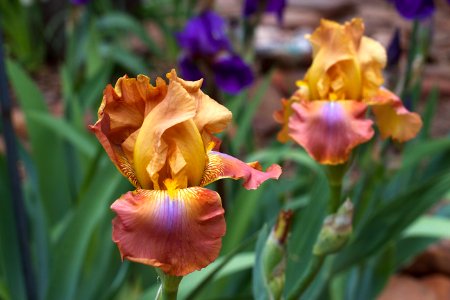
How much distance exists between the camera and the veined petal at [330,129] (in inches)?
31.0

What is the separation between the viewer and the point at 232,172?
1.96 ft

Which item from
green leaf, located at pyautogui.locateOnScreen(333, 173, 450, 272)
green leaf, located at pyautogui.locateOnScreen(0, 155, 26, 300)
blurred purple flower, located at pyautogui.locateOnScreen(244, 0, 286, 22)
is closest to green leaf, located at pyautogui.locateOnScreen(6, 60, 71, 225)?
green leaf, located at pyautogui.locateOnScreen(0, 155, 26, 300)

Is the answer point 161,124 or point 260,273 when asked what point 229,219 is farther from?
point 161,124

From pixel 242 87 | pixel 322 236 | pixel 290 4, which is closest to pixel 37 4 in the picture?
pixel 290 4

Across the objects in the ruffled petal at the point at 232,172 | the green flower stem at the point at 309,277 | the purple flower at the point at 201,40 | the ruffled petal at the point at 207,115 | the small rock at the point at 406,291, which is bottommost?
the small rock at the point at 406,291

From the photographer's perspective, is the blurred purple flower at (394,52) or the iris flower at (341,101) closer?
the iris flower at (341,101)

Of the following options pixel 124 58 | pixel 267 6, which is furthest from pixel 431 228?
pixel 124 58

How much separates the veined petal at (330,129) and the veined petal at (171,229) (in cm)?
27

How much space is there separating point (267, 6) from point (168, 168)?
1.40 m

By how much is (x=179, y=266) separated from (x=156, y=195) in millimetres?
64

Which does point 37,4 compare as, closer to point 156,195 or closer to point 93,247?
point 93,247

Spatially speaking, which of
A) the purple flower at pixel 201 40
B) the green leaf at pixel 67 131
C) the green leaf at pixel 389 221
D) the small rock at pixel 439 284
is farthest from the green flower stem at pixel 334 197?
the small rock at pixel 439 284

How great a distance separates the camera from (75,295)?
126 cm

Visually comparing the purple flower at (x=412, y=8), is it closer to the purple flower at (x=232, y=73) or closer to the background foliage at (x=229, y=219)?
the background foliage at (x=229, y=219)
